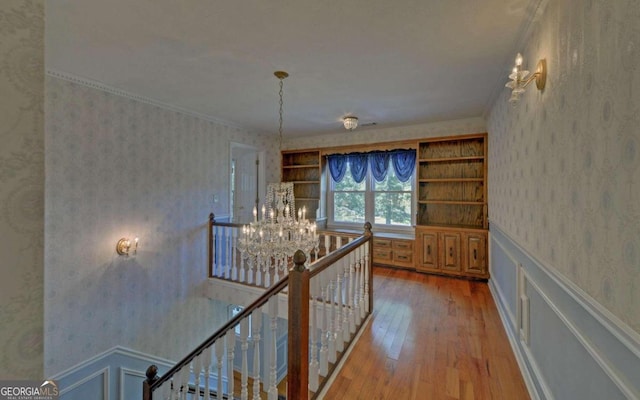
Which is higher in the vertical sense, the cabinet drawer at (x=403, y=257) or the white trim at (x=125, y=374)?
the cabinet drawer at (x=403, y=257)

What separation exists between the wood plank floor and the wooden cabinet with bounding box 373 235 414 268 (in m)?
1.15

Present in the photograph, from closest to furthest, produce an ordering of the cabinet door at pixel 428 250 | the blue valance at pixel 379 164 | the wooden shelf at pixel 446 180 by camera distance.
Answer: the wooden shelf at pixel 446 180, the cabinet door at pixel 428 250, the blue valance at pixel 379 164

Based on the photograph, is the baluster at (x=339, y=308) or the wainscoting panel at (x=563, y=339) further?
the baluster at (x=339, y=308)

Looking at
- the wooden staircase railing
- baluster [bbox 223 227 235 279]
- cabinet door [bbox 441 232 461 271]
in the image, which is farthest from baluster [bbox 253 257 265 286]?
cabinet door [bbox 441 232 461 271]

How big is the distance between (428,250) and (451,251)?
0.35 m

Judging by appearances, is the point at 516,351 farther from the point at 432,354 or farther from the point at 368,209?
the point at 368,209

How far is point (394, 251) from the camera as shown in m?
4.84

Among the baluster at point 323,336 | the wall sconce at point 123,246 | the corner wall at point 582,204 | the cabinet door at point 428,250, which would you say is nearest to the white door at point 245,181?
the wall sconce at point 123,246

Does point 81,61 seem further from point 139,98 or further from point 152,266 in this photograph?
point 152,266

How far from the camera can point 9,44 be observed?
1.67 ft

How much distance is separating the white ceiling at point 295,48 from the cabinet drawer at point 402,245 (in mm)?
2323

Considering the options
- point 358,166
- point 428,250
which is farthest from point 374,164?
point 428,250

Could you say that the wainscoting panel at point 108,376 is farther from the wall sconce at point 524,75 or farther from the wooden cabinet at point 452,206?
→ the wall sconce at point 524,75

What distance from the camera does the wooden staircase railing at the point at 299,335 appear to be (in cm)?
163
